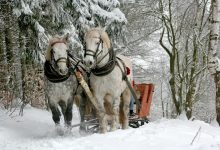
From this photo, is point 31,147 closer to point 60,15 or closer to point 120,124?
point 120,124

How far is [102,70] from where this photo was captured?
8203 millimetres

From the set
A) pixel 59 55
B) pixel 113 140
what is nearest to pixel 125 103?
pixel 59 55

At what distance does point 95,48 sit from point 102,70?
18.6 inches

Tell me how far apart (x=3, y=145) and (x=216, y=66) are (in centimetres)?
550

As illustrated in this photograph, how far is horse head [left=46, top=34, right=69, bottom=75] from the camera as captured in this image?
7.80m

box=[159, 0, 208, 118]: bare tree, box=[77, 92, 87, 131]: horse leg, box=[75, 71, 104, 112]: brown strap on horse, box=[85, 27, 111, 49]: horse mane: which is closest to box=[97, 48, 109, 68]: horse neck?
box=[85, 27, 111, 49]: horse mane

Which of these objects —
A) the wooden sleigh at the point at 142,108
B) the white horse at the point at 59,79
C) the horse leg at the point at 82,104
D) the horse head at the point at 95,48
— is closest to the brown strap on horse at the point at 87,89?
the white horse at the point at 59,79

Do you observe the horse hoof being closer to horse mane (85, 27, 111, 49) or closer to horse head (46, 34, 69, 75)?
horse head (46, 34, 69, 75)

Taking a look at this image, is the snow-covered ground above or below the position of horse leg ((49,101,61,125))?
below

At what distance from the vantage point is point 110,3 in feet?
49.5

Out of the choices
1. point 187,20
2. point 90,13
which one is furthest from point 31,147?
point 187,20

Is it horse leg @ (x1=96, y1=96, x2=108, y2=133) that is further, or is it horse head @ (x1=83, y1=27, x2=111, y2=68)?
horse leg @ (x1=96, y1=96, x2=108, y2=133)

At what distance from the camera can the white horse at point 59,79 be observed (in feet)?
25.8

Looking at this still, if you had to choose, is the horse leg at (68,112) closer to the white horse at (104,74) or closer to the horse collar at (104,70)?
the white horse at (104,74)
